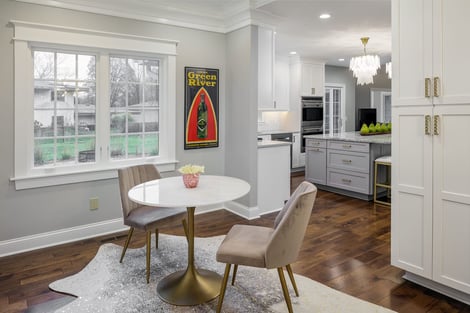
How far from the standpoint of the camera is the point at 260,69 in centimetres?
430

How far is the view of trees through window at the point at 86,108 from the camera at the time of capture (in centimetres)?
341

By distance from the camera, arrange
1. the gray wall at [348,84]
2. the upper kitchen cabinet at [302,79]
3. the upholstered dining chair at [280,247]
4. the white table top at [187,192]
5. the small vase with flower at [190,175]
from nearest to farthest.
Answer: the upholstered dining chair at [280,247] < the white table top at [187,192] < the small vase with flower at [190,175] < the upper kitchen cabinet at [302,79] < the gray wall at [348,84]

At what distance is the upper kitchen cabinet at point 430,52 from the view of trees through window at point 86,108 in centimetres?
276

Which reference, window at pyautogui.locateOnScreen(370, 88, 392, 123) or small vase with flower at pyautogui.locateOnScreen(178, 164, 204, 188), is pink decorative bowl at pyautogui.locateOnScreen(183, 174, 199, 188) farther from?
window at pyautogui.locateOnScreen(370, 88, 392, 123)

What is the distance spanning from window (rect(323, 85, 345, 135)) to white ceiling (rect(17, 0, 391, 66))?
3160 mm

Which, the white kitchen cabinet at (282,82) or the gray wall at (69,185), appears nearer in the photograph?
the gray wall at (69,185)

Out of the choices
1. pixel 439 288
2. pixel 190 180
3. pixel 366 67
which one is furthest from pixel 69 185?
pixel 366 67

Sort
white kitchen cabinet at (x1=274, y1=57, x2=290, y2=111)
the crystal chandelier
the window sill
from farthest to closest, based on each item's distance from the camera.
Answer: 1. white kitchen cabinet at (x1=274, y1=57, x2=290, y2=111)
2. the crystal chandelier
3. the window sill

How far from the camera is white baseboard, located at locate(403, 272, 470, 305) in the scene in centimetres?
230

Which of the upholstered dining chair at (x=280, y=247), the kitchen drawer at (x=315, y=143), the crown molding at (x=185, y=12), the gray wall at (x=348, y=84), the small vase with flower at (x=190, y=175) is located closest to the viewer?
the upholstered dining chair at (x=280, y=247)

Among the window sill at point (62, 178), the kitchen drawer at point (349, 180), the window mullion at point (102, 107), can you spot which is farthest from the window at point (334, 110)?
the window sill at point (62, 178)

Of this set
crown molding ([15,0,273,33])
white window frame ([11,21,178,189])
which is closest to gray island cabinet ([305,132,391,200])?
crown molding ([15,0,273,33])

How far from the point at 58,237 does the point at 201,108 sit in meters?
2.21

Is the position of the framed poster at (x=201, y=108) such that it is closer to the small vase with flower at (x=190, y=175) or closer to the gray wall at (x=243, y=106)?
the gray wall at (x=243, y=106)
